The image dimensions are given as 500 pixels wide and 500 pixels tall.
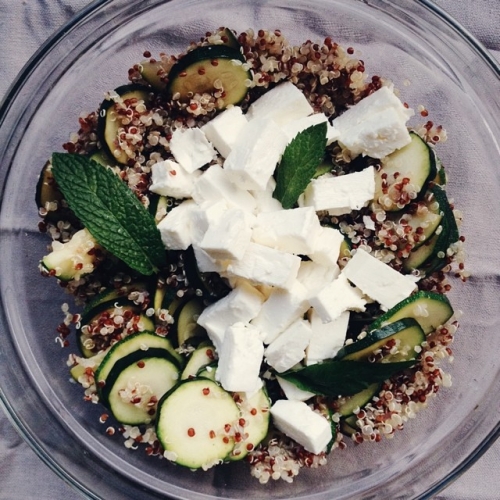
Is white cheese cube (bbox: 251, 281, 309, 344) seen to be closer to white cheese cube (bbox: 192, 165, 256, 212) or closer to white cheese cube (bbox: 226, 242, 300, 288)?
white cheese cube (bbox: 226, 242, 300, 288)

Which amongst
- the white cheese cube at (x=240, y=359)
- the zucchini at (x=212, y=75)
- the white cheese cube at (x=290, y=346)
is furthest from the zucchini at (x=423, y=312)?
the zucchini at (x=212, y=75)

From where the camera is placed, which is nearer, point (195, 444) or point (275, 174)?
point (195, 444)

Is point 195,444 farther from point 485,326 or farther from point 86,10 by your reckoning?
point 86,10

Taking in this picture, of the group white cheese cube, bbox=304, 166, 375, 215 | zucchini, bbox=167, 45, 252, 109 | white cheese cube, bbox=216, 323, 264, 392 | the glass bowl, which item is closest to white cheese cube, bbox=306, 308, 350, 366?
white cheese cube, bbox=216, 323, 264, 392

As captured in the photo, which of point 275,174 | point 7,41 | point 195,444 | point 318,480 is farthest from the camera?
point 7,41

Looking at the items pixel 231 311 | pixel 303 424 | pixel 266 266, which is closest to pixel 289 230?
pixel 266 266

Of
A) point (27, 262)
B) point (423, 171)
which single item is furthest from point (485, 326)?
point (27, 262)

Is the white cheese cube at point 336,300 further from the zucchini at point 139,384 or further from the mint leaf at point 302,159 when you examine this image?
the zucchini at point 139,384

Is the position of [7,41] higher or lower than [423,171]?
higher
